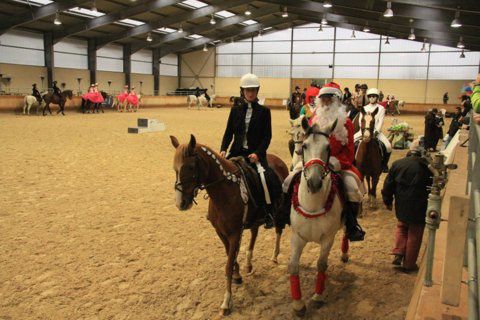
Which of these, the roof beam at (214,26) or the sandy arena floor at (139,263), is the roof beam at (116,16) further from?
the sandy arena floor at (139,263)

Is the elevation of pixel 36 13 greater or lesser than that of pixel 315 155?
greater

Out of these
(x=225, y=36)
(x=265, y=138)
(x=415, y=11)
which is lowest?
(x=265, y=138)

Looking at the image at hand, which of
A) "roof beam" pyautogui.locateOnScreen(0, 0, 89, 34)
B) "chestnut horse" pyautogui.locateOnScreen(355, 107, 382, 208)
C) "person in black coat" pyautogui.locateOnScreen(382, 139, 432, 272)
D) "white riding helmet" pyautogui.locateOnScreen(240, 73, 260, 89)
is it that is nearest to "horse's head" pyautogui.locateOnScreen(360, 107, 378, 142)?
"chestnut horse" pyautogui.locateOnScreen(355, 107, 382, 208)

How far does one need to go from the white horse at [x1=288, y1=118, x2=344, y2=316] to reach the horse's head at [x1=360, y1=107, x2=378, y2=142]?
128 inches

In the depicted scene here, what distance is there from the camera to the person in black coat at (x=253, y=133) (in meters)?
3.80

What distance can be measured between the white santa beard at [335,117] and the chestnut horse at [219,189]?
36.7 inches

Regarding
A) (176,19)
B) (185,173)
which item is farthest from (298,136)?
(176,19)

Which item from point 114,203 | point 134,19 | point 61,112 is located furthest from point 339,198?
point 134,19

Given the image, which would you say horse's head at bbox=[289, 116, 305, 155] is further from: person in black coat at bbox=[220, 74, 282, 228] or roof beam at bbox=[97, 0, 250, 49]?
roof beam at bbox=[97, 0, 250, 49]

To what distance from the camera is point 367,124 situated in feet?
21.8

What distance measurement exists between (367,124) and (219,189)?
4218 millimetres

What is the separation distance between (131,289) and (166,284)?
346 mm

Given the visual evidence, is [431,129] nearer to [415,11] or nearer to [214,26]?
[415,11]

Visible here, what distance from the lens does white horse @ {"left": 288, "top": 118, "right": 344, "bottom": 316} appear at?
295 cm
